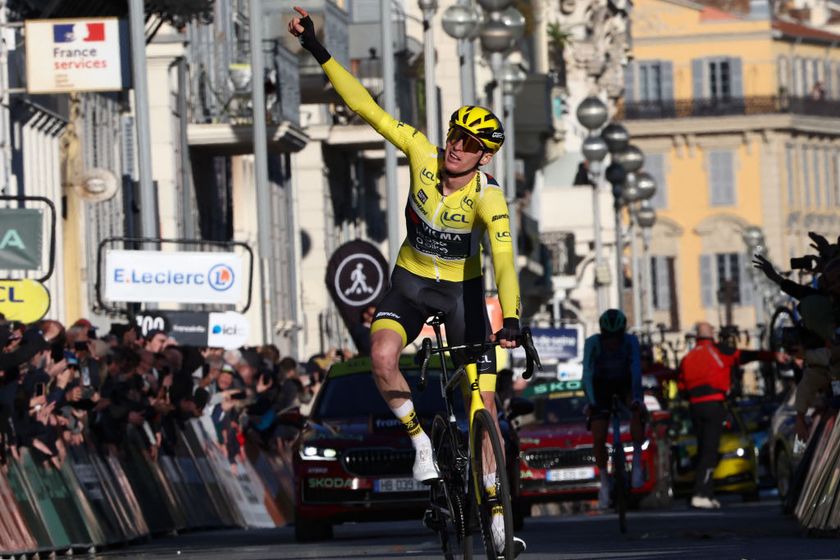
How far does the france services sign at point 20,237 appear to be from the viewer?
24984mm

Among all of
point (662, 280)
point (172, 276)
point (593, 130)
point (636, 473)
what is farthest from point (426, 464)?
point (662, 280)

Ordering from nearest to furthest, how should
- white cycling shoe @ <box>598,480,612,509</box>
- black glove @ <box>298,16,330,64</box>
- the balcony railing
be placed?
black glove @ <box>298,16,330,64</box> → white cycling shoe @ <box>598,480,612,509</box> → the balcony railing

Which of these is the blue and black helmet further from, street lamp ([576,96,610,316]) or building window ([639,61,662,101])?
building window ([639,61,662,101])

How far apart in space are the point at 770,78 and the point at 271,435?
104229mm

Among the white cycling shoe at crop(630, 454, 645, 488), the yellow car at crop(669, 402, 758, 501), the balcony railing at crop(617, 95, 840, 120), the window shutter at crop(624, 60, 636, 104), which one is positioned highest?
the window shutter at crop(624, 60, 636, 104)

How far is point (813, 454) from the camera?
2347 cm

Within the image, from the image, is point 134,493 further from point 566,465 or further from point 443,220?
point 443,220

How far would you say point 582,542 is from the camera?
21281 mm

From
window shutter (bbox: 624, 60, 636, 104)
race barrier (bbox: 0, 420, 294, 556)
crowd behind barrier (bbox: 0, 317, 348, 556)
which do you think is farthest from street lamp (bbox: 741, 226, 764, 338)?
race barrier (bbox: 0, 420, 294, 556)

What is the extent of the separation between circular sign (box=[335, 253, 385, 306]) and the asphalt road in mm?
6300

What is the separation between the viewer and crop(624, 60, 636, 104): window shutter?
443 ft

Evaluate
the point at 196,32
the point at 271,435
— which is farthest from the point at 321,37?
the point at 271,435

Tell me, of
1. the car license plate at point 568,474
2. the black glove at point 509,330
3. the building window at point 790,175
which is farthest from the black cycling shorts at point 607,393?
the building window at point 790,175

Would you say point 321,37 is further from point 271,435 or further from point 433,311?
point 433,311
